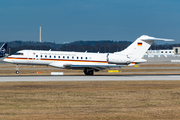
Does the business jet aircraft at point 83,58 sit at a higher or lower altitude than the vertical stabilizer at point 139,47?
lower

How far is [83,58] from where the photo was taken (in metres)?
37.4

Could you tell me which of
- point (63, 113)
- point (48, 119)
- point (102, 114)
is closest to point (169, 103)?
point (102, 114)

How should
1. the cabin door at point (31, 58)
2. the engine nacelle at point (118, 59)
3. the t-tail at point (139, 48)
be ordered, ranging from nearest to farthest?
the cabin door at point (31, 58), the engine nacelle at point (118, 59), the t-tail at point (139, 48)

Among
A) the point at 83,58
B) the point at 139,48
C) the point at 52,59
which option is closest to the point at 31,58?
the point at 52,59

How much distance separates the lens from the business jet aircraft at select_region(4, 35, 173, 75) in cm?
3647

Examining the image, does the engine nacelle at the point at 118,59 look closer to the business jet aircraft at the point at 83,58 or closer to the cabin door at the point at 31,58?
the business jet aircraft at the point at 83,58

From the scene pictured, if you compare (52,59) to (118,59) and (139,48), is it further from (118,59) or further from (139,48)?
(139,48)

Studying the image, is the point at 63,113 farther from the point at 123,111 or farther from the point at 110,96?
the point at 110,96

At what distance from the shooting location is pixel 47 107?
1483cm

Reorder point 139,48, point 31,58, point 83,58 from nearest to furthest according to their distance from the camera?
point 31,58 < point 83,58 < point 139,48

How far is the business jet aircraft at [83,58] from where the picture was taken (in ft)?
120

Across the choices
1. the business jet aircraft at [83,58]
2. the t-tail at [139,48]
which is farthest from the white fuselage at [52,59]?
the t-tail at [139,48]

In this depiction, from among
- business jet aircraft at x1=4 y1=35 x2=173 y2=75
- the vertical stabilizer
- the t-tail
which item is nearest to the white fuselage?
business jet aircraft at x1=4 y1=35 x2=173 y2=75

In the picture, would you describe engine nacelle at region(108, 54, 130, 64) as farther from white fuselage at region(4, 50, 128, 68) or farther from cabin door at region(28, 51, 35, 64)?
cabin door at region(28, 51, 35, 64)
